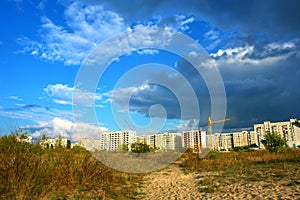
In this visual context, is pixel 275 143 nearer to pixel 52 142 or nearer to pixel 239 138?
pixel 52 142

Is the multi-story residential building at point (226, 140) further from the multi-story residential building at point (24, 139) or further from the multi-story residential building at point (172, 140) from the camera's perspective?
the multi-story residential building at point (24, 139)

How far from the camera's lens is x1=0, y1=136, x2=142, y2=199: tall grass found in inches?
260

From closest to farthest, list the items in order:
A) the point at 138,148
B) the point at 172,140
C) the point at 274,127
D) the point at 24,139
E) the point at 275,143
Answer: the point at 24,139, the point at 275,143, the point at 138,148, the point at 172,140, the point at 274,127

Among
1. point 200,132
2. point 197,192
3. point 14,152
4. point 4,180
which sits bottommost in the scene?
point 197,192

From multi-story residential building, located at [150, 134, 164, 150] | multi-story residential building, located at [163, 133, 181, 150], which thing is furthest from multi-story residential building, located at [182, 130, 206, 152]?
multi-story residential building, located at [150, 134, 164, 150]

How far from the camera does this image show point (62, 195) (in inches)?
293

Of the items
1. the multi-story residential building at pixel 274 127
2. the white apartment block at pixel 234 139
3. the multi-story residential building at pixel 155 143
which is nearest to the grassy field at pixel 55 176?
the multi-story residential building at pixel 155 143

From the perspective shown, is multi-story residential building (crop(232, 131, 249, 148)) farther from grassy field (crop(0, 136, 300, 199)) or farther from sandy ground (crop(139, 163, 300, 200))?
sandy ground (crop(139, 163, 300, 200))

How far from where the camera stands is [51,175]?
812 cm

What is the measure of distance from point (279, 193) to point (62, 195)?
6.54 meters

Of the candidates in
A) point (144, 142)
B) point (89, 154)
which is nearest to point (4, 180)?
point (89, 154)

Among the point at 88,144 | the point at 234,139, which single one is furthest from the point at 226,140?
the point at 88,144

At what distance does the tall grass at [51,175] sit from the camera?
6594 millimetres

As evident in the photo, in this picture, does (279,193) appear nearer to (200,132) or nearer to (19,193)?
(19,193)
